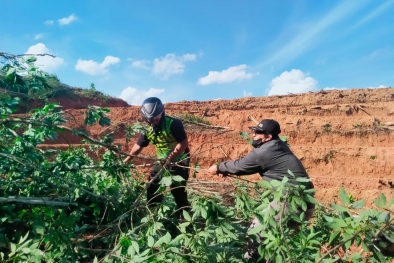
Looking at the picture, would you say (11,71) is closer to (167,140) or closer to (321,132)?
(167,140)

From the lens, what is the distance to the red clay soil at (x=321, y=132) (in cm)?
891

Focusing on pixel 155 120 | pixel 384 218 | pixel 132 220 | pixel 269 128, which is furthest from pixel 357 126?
pixel 384 218

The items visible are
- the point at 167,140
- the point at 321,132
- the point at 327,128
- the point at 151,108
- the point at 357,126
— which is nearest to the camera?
the point at 151,108

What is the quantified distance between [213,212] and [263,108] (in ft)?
41.7

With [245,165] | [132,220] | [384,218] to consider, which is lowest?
[132,220]

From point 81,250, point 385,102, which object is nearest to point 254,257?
point 81,250

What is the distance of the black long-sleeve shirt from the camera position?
307 centimetres

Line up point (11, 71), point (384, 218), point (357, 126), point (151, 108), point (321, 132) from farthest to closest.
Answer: point (357, 126)
point (321, 132)
point (151, 108)
point (11, 71)
point (384, 218)

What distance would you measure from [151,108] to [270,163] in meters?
1.18

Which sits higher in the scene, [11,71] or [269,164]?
[11,71]

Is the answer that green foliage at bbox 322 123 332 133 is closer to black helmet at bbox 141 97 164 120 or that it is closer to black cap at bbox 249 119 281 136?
black cap at bbox 249 119 281 136

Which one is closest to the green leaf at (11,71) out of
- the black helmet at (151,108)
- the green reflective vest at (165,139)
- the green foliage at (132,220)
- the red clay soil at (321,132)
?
the green foliage at (132,220)

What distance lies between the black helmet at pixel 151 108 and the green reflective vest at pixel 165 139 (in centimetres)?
17

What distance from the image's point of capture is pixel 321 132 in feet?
39.1
